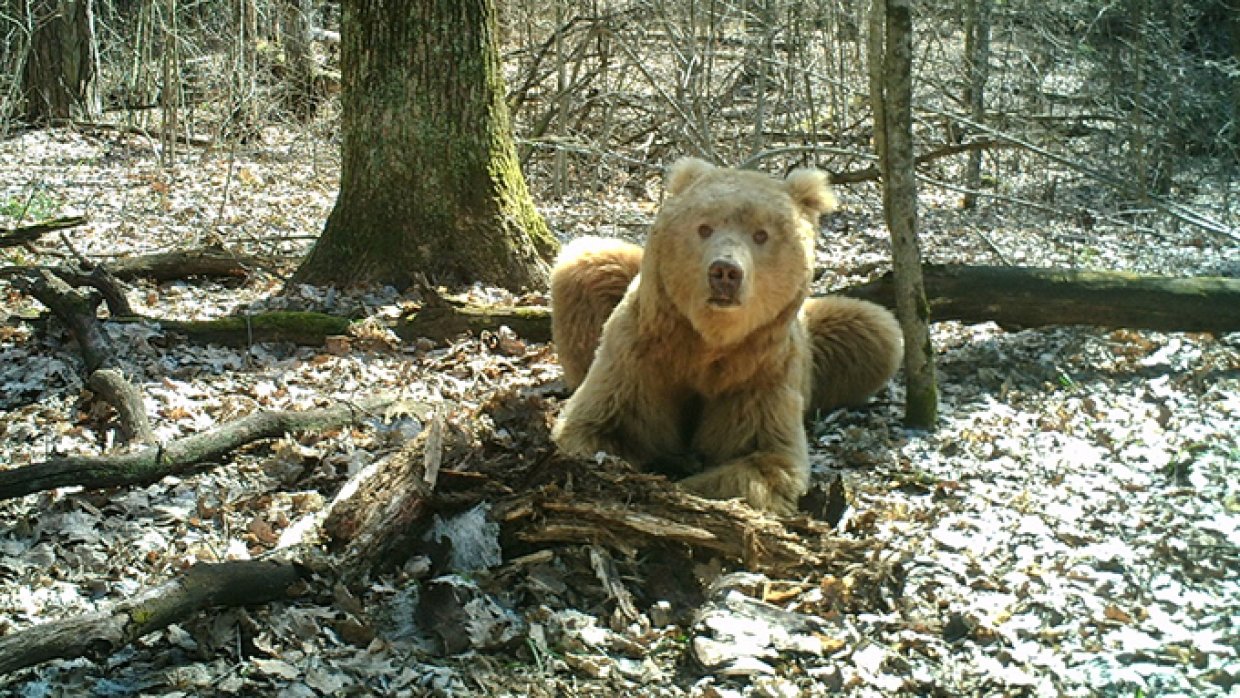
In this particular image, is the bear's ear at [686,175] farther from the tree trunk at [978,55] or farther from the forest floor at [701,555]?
the tree trunk at [978,55]

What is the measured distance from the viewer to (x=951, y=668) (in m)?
3.59

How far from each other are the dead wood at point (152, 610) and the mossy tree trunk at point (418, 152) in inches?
150

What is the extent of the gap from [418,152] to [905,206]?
11.0 ft

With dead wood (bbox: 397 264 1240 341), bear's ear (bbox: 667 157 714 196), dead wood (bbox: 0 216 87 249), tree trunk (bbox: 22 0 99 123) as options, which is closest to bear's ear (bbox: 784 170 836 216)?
bear's ear (bbox: 667 157 714 196)

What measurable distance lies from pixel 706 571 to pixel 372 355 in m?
3.03

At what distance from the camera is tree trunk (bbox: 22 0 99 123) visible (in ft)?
44.9

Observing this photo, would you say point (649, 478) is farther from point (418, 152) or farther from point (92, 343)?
point (418, 152)

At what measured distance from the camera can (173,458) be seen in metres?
4.57

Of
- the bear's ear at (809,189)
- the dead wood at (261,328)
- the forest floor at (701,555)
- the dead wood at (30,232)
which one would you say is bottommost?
the forest floor at (701,555)

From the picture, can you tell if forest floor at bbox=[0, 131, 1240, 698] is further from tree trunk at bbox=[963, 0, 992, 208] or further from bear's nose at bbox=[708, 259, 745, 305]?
tree trunk at bbox=[963, 0, 992, 208]

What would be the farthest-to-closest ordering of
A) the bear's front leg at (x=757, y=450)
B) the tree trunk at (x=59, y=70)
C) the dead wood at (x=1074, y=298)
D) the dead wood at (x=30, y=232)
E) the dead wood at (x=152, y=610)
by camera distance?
the tree trunk at (x=59, y=70) < the dead wood at (x=30, y=232) < the dead wood at (x=1074, y=298) < the bear's front leg at (x=757, y=450) < the dead wood at (x=152, y=610)

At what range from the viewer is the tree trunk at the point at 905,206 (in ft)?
17.8

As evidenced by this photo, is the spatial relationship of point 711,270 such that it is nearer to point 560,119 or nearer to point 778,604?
point 778,604

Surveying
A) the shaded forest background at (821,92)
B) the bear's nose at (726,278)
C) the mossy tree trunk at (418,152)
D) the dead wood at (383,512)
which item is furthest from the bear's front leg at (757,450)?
the shaded forest background at (821,92)
